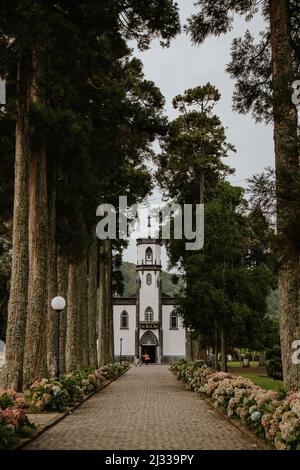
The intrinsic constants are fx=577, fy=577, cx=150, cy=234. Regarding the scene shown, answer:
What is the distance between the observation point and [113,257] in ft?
114

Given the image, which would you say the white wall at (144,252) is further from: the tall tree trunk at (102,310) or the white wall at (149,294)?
the tall tree trunk at (102,310)

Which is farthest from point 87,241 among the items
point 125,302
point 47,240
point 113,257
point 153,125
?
point 125,302

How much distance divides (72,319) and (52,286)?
3.86m

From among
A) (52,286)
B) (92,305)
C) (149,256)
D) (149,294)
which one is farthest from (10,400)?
(149,256)

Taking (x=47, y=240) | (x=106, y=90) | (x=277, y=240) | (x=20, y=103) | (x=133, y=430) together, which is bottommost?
(x=133, y=430)

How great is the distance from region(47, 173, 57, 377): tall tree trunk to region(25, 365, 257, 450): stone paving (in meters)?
1.68

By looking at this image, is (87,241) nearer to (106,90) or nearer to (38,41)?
(106,90)

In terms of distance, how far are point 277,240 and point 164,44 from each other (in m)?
8.26

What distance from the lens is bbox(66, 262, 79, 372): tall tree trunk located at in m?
20.3

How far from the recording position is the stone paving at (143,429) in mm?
8242

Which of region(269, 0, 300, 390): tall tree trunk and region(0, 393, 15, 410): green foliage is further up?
region(269, 0, 300, 390): tall tree trunk

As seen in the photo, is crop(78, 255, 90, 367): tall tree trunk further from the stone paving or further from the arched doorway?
the arched doorway

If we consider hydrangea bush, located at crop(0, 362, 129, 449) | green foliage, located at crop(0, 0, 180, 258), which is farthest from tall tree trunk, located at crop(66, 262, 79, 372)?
green foliage, located at crop(0, 0, 180, 258)

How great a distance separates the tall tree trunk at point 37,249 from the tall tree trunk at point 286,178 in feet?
19.6
